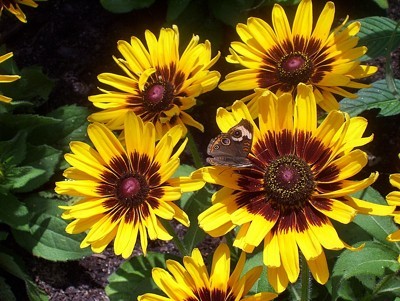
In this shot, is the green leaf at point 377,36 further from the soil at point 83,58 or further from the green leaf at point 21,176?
the green leaf at point 21,176

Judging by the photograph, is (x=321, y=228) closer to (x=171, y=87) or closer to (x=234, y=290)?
(x=234, y=290)

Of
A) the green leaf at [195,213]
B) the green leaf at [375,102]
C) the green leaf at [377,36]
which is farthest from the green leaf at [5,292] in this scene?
the green leaf at [377,36]

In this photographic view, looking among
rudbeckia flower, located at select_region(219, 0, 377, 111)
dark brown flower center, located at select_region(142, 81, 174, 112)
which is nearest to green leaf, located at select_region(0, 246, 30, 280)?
dark brown flower center, located at select_region(142, 81, 174, 112)

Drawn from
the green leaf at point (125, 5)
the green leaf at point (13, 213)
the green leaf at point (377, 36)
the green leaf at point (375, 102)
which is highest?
the green leaf at point (125, 5)

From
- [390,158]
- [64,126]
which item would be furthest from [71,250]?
[390,158]

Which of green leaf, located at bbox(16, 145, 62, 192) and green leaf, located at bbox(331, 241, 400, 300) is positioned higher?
green leaf, located at bbox(16, 145, 62, 192)

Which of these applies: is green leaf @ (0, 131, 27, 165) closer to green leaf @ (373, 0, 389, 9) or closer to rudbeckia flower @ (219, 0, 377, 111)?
rudbeckia flower @ (219, 0, 377, 111)
